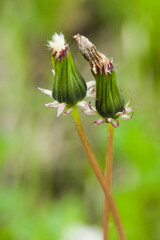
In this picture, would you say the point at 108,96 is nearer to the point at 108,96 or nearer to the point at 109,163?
the point at 108,96

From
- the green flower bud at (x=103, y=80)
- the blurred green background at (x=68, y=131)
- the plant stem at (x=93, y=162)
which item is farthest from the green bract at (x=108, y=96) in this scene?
the blurred green background at (x=68, y=131)

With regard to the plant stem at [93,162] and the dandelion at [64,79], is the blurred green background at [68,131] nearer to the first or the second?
the plant stem at [93,162]

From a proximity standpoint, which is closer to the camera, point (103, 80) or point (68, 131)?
point (103, 80)

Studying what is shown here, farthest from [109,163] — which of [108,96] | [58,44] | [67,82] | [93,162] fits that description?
[58,44]

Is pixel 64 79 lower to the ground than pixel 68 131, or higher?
higher

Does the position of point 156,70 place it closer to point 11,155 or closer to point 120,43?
point 120,43

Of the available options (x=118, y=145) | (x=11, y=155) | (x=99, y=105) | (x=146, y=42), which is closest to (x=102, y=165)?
(x=118, y=145)
